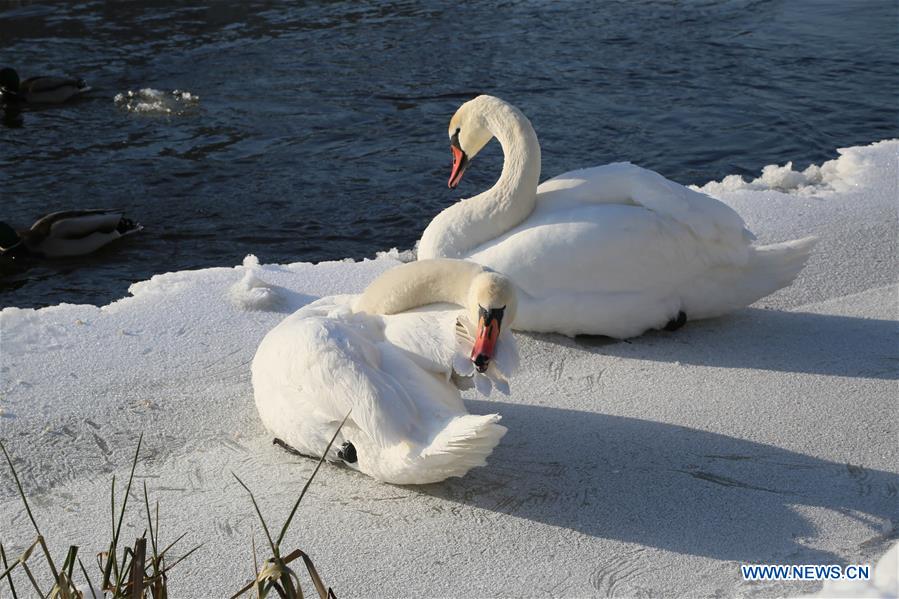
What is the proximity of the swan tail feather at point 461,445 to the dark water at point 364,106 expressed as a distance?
12.6 feet

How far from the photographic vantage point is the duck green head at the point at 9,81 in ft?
34.6

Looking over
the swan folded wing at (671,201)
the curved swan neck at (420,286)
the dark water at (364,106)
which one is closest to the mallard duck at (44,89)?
the dark water at (364,106)

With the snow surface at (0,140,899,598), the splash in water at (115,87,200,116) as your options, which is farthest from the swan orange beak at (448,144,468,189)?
the splash in water at (115,87,200,116)

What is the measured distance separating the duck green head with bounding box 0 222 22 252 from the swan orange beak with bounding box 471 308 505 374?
16.5ft

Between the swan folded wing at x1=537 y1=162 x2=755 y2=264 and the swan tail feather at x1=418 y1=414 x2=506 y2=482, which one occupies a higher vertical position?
the swan folded wing at x1=537 y1=162 x2=755 y2=264

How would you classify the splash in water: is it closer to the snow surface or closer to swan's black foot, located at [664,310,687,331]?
the snow surface

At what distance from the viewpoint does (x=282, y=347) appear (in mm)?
4000

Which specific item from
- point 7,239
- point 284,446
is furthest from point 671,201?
point 7,239

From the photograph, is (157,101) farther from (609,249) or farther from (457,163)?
(609,249)

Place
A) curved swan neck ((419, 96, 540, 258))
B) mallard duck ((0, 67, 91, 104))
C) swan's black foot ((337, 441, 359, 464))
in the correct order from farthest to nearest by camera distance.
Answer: mallard duck ((0, 67, 91, 104)), curved swan neck ((419, 96, 540, 258)), swan's black foot ((337, 441, 359, 464))

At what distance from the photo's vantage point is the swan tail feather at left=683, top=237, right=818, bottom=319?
17.4ft

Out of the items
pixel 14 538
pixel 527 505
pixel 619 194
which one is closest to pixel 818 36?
pixel 619 194

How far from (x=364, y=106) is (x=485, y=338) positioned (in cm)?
640

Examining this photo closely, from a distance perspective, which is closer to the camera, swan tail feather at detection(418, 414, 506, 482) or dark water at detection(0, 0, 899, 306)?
swan tail feather at detection(418, 414, 506, 482)
